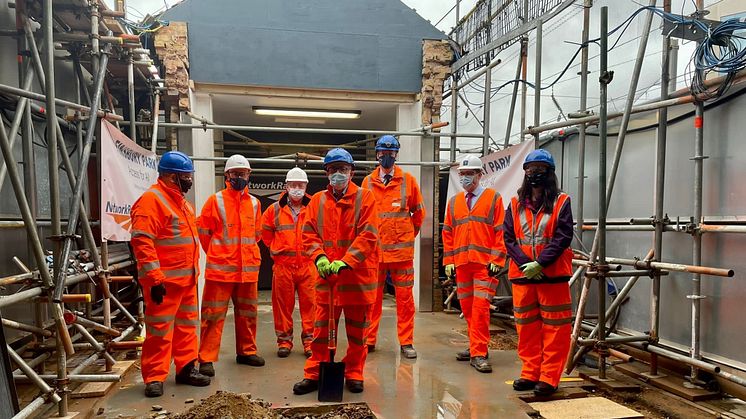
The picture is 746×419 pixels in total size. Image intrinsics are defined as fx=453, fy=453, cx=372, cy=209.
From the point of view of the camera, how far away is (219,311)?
4184 millimetres

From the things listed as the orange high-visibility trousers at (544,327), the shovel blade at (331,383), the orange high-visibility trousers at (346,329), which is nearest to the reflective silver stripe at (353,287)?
the orange high-visibility trousers at (346,329)

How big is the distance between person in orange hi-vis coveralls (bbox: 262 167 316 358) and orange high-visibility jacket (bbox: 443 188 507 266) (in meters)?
1.59

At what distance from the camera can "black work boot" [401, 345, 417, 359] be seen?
184 inches

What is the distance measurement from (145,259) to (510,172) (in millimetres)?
4014

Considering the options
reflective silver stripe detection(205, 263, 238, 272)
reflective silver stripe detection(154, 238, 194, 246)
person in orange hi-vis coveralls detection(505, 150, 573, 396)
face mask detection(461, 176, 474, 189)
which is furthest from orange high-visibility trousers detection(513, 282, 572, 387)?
reflective silver stripe detection(154, 238, 194, 246)

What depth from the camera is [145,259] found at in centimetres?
342

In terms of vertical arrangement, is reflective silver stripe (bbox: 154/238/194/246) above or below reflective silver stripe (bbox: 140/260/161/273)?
above

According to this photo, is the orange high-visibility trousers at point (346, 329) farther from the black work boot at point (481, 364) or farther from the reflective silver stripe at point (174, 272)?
the black work boot at point (481, 364)

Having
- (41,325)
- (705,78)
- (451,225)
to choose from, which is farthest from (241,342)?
(705,78)

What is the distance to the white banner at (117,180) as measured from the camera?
13.1 ft

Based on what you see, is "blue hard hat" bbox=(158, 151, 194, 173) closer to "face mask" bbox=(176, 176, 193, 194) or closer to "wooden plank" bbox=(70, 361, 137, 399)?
"face mask" bbox=(176, 176, 193, 194)

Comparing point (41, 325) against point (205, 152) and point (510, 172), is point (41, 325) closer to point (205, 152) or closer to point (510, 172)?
point (205, 152)

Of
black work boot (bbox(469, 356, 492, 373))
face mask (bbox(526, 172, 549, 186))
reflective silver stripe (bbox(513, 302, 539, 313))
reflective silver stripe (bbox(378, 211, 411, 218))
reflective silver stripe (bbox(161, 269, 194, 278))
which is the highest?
face mask (bbox(526, 172, 549, 186))

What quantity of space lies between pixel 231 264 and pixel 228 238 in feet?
0.81
